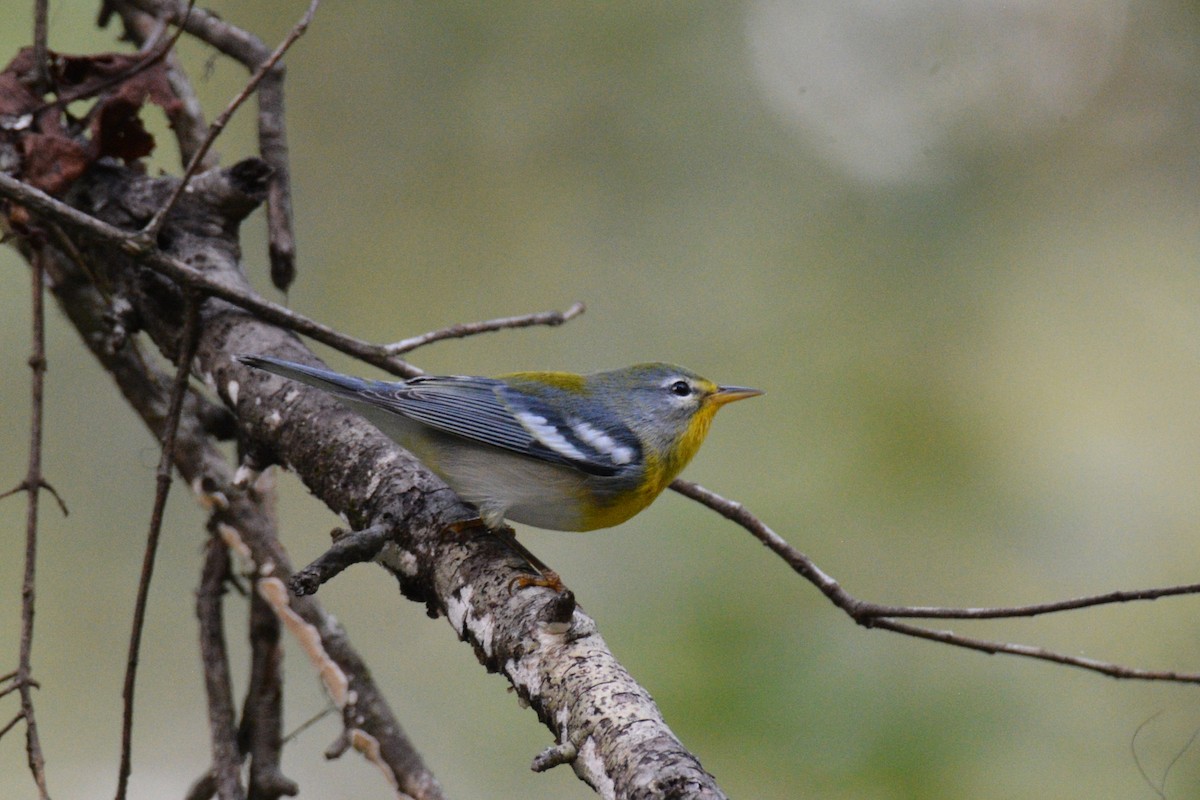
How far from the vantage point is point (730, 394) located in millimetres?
3529

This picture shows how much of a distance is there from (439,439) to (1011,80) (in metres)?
3.11

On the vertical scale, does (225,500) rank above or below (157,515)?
above

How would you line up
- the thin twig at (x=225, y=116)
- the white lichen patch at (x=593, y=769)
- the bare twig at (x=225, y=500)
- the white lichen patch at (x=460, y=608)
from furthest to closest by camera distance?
1. the bare twig at (x=225, y=500)
2. the thin twig at (x=225, y=116)
3. the white lichen patch at (x=460, y=608)
4. the white lichen patch at (x=593, y=769)

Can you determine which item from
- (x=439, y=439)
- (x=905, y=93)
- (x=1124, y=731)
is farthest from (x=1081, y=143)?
(x=439, y=439)

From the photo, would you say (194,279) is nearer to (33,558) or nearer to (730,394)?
(33,558)

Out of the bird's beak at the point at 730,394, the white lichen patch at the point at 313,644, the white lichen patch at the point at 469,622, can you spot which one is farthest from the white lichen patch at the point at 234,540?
the bird's beak at the point at 730,394

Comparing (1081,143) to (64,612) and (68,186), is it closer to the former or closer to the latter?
(68,186)

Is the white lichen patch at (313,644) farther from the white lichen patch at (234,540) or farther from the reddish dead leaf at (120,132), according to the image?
the reddish dead leaf at (120,132)

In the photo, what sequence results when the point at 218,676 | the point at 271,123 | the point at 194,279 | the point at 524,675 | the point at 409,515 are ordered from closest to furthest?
the point at 524,675 → the point at 409,515 → the point at 194,279 → the point at 218,676 → the point at 271,123

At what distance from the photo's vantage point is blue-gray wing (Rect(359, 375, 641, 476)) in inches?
111

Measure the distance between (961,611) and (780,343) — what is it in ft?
6.45

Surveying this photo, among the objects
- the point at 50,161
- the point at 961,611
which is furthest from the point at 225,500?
the point at 961,611

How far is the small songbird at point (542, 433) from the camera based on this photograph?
275 cm

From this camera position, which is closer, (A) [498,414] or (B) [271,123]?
(A) [498,414]
